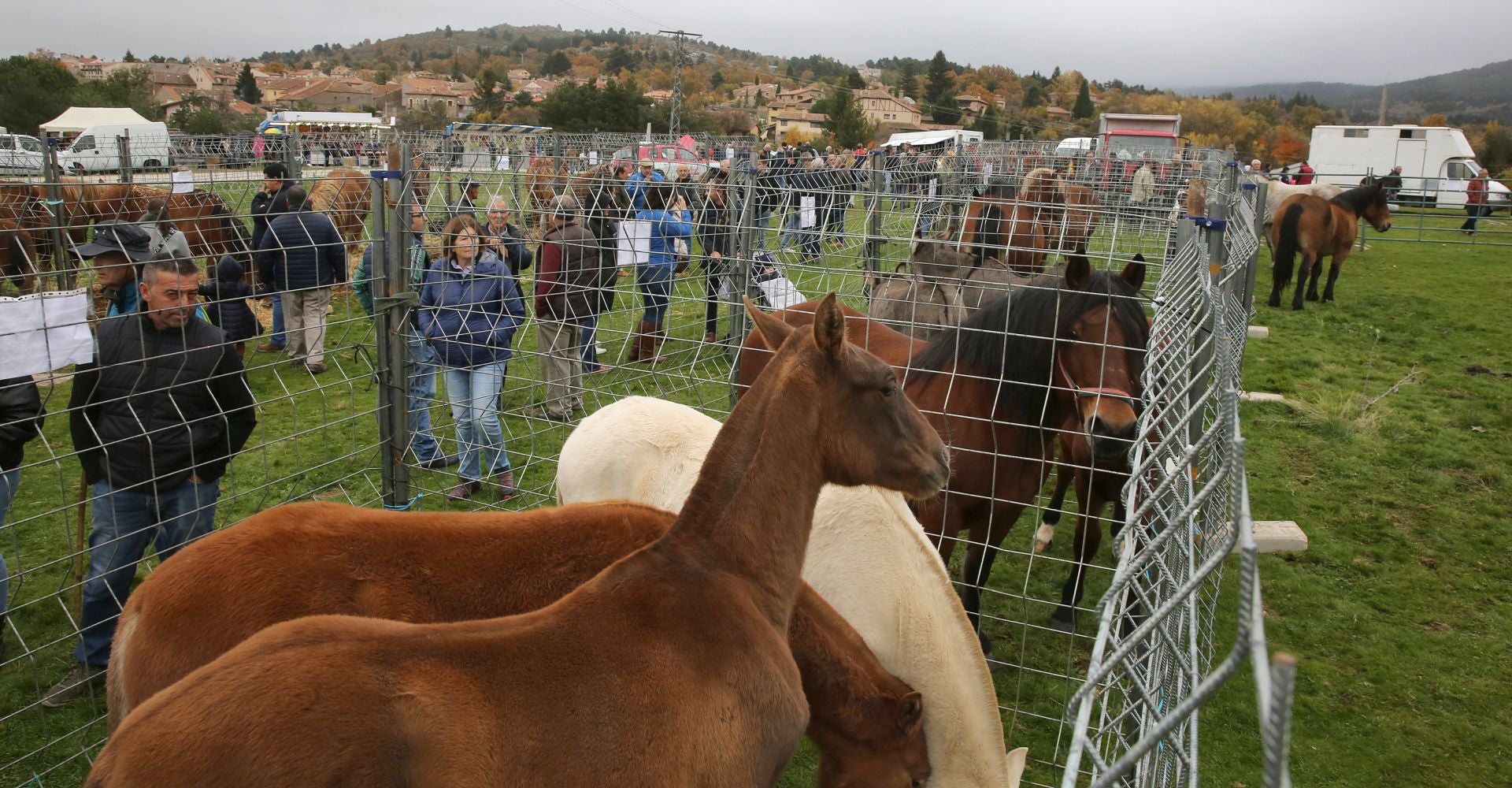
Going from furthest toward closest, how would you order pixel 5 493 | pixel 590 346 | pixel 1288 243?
pixel 1288 243, pixel 590 346, pixel 5 493

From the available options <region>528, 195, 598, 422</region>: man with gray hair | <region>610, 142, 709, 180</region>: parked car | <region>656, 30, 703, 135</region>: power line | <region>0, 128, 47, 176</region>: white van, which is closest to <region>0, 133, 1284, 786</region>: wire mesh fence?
<region>528, 195, 598, 422</region>: man with gray hair

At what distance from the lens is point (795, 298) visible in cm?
700

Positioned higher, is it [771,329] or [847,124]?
[847,124]

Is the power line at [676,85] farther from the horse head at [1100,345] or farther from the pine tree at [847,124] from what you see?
the horse head at [1100,345]

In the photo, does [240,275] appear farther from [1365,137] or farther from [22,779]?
[1365,137]

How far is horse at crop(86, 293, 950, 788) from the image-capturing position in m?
2.11

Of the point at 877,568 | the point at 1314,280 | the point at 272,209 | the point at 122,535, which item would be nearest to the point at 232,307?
the point at 122,535

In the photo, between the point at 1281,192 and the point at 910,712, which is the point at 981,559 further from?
the point at 1281,192

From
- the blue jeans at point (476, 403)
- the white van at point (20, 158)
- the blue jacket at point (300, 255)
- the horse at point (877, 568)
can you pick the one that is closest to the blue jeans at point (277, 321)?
the blue jacket at point (300, 255)

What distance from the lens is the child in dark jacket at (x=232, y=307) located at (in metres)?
5.15

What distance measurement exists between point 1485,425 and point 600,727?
1148 cm

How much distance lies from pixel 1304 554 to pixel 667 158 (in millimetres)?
14226

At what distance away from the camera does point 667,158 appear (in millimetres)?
18297

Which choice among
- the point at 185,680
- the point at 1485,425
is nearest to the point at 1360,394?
the point at 1485,425
